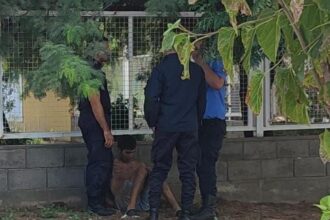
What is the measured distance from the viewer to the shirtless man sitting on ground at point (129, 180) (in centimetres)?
641

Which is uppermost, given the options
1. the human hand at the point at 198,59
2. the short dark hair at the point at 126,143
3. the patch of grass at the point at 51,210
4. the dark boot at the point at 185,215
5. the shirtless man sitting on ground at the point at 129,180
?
the human hand at the point at 198,59

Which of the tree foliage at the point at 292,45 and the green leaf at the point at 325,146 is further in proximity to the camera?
the green leaf at the point at 325,146

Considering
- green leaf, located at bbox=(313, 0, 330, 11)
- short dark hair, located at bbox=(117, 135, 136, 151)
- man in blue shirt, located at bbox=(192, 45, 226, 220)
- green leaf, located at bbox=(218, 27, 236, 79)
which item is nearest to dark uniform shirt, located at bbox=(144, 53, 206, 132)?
man in blue shirt, located at bbox=(192, 45, 226, 220)

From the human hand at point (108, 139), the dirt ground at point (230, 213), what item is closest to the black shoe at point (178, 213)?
the dirt ground at point (230, 213)

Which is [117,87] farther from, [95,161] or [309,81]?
[309,81]

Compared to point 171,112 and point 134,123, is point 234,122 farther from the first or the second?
point 171,112

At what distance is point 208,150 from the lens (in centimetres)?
617

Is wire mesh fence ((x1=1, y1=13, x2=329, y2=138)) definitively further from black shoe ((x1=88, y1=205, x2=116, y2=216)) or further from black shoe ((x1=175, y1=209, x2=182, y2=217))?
black shoe ((x1=175, y1=209, x2=182, y2=217))

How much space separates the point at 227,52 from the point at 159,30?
509 centimetres

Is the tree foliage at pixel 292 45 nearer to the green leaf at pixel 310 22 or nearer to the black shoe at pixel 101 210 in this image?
the green leaf at pixel 310 22

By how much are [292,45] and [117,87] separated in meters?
5.15

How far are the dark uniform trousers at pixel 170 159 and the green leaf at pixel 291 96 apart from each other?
3828mm

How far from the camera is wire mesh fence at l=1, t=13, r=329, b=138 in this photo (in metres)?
6.51

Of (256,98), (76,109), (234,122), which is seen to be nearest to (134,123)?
(76,109)
